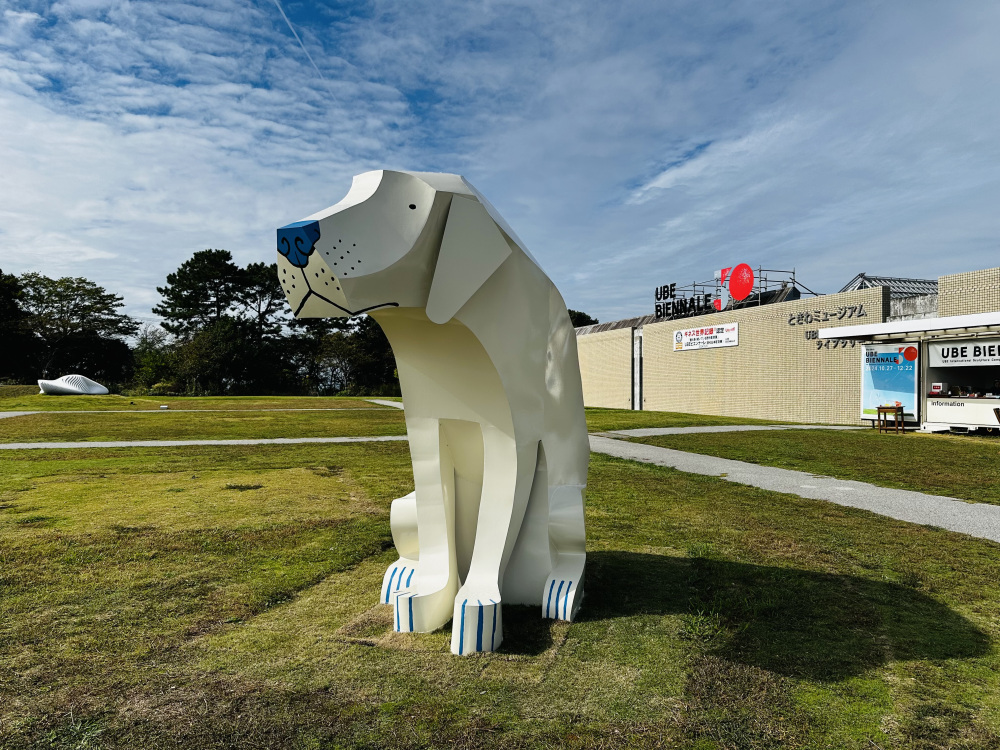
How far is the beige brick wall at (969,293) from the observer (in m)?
16.1

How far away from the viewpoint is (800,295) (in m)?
22.9

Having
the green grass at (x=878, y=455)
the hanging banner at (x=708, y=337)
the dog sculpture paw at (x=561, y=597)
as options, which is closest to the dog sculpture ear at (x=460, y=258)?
the dog sculpture paw at (x=561, y=597)

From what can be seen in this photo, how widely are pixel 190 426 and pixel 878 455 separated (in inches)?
621

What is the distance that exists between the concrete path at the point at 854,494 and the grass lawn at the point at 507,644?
2.46 ft

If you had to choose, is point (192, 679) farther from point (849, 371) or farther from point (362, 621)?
point (849, 371)

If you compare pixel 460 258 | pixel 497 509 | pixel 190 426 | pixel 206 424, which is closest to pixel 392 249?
pixel 460 258

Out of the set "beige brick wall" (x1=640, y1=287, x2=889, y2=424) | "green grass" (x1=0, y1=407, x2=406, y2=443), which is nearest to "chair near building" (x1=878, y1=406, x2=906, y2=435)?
"beige brick wall" (x1=640, y1=287, x2=889, y2=424)

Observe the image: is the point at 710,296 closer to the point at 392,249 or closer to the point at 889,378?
the point at 889,378

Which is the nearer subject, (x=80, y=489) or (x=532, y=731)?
(x=532, y=731)

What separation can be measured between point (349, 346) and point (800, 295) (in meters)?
28.3

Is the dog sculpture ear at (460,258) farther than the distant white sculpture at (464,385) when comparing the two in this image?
Yes

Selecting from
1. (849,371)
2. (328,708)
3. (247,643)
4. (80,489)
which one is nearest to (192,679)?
(247,643)

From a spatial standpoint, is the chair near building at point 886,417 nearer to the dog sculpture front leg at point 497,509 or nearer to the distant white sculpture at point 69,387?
the dog sculpture front leg at point 497,509

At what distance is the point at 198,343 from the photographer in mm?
39594
